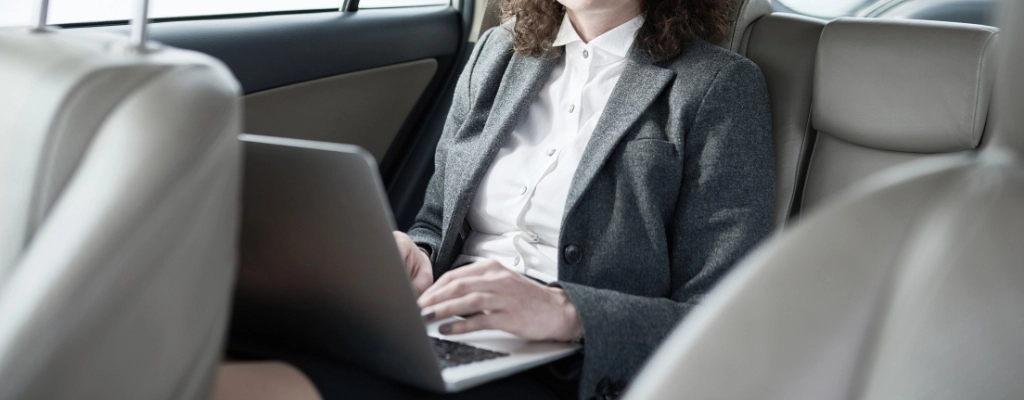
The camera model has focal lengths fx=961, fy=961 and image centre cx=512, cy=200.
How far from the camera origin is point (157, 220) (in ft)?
2.25

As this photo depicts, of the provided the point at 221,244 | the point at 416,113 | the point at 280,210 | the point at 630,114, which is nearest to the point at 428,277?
the point at 630,114

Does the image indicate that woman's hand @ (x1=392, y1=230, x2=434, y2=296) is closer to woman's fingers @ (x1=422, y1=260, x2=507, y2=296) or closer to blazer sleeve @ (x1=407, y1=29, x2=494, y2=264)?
blazer sleeve @ (x1=407, y1=29, x2=494, y2=264)

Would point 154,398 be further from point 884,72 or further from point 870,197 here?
point 884,72

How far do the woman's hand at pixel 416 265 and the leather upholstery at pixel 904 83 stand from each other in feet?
2.16


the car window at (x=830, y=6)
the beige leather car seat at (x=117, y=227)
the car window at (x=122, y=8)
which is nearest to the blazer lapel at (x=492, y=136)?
the car window at (x=122, y=8)

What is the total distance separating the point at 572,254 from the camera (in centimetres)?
135

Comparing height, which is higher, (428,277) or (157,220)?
(157,220)

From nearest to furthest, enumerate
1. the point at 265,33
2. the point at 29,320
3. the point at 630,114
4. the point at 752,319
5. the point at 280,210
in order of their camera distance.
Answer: the point at 752,319 → the point at 29,320 → the point at 280,210 → the point at 630,114 → the point at 265,33

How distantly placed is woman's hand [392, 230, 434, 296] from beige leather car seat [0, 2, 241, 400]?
2.06ft

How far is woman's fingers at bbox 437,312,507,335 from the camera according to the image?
1.08m

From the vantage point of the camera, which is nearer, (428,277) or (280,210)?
(280,210)

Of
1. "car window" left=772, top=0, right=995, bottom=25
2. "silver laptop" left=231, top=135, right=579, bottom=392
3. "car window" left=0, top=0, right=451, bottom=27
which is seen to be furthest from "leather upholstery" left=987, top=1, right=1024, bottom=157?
"car window" left=772, top=0, right=995, bottom=25

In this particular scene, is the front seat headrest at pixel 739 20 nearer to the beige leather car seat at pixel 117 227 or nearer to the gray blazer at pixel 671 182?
the gray blazer at pixel 671 182

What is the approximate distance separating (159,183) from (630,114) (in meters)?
0.83
